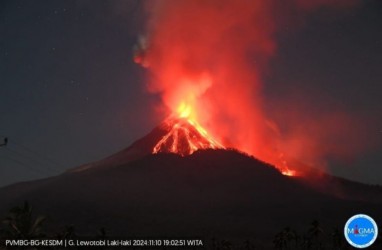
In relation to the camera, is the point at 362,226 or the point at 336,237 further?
the point at 336,237

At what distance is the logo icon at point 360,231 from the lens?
25.2m

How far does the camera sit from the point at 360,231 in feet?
83.5

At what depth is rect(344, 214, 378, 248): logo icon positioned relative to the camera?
2517 centimetres

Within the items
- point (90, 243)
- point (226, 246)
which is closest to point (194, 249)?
point (226, 246)

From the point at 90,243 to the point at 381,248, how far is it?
89.8 m

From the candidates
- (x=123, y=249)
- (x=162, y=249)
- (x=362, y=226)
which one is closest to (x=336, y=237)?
(x=162, y=249)

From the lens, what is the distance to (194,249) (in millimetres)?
197000

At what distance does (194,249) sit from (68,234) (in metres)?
92.5

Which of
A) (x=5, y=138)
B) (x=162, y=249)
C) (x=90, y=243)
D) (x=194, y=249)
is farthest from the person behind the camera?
(x=194, y=249)

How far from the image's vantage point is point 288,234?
525 feet

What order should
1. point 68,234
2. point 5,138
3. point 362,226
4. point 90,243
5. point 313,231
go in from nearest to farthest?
point 362,226
point 5,138
point 90,243
point 68,234
point 313,231

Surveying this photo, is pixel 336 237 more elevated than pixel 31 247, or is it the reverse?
pixel 336 237

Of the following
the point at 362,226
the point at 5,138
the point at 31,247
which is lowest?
the point at 362,226

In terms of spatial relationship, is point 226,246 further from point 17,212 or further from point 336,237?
point 17,212
